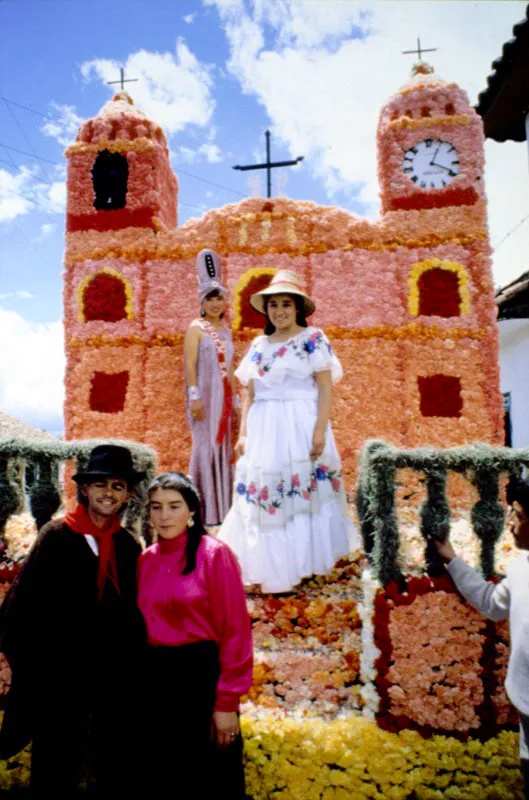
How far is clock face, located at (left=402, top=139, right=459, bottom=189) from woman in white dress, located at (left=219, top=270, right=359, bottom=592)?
13.4ft

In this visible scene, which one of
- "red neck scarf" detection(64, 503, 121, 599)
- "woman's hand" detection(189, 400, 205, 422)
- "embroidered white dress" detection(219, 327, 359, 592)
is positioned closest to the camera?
"red neck scarf" detection(64, 503, 121, 599)

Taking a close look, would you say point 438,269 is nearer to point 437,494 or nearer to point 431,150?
point 431,150

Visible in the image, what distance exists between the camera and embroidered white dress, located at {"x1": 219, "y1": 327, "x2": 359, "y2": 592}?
12.3 ft

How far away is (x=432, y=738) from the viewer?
2.58 m

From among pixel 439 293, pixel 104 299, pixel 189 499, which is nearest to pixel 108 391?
pixel 104 299

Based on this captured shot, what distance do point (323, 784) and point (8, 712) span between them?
4.37ft

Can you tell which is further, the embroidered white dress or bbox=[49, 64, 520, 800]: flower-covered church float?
bbox=[49, 64, 520, 800]: flower-covered church float

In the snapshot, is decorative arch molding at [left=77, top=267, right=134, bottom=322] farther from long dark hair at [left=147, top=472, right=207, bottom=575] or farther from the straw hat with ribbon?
long dark hair at [left=147, top=472, right=207, bottom=575]

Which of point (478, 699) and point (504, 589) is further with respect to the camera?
point (478, 699)

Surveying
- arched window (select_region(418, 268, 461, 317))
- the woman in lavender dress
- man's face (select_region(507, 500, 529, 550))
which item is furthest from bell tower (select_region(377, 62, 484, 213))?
man's face (select_region(507, 500, 529, 550))

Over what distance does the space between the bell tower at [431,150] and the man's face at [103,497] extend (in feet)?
19.6

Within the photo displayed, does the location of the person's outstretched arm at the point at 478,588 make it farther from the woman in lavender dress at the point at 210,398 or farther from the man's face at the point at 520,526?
the woman in lavender dress at the point at 210,398

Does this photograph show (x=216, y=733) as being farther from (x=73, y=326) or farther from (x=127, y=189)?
(x=127, y=189)

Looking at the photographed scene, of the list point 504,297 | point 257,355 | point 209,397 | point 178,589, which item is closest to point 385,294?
point 504,297
